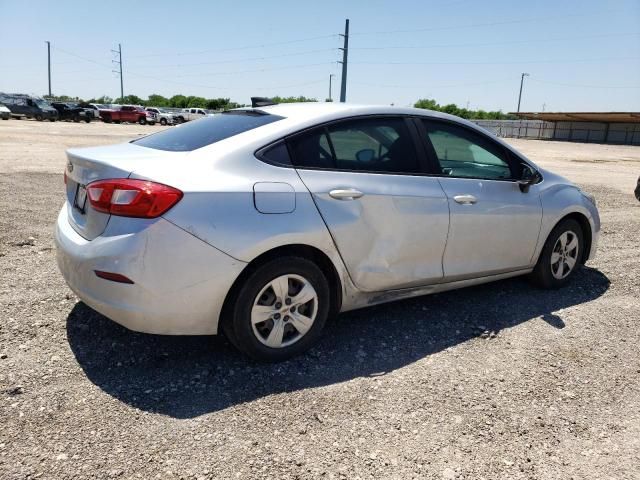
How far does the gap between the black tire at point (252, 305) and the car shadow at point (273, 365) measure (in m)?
0.10

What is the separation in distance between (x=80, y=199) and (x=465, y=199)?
104 inches

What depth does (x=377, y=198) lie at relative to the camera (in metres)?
3.46

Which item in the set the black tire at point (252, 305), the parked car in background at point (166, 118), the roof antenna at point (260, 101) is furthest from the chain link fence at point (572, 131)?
the black tire at point (252, 305)

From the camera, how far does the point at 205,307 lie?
2949 millimetres

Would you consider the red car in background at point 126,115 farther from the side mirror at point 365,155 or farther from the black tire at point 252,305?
the black tire at point 252,305

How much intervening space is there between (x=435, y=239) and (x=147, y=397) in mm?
2171

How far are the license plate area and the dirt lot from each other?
892mm

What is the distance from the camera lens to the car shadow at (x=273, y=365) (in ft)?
9.71

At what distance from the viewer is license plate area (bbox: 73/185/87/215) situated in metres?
3.14

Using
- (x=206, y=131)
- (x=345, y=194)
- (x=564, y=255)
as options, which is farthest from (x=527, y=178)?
(x=206, y=131)

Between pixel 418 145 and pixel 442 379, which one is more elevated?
pixel 418 145

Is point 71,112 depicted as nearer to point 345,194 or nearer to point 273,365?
point 345,194

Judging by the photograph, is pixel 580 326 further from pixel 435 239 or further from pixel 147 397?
pixel 147 397

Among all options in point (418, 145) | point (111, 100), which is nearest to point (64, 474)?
point (418, 145)
